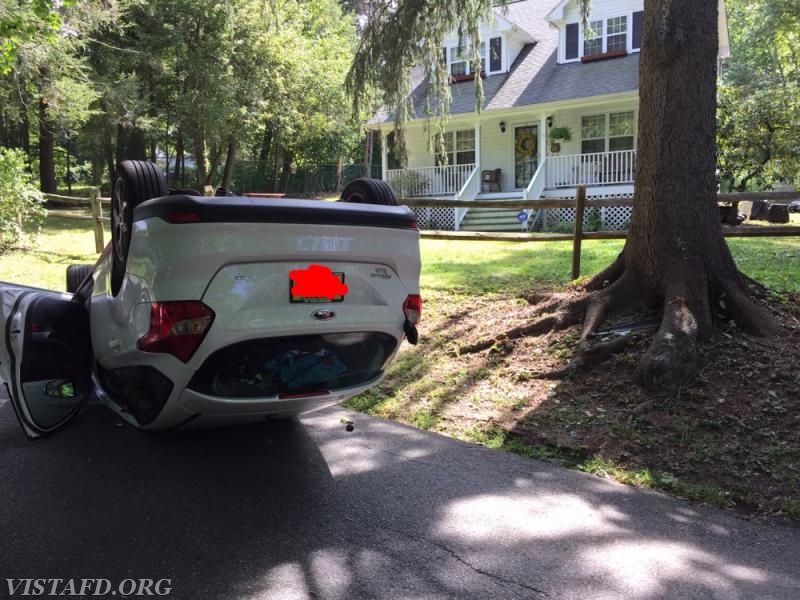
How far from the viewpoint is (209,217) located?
3.10 meters

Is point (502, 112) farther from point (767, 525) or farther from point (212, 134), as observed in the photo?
point (767, 525)

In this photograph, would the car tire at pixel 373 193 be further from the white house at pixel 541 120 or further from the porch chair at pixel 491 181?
the porch chair at pixel 491 181

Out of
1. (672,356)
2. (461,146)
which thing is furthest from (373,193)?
(461,146)

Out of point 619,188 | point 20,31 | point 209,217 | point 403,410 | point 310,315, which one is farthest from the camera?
point 619,188

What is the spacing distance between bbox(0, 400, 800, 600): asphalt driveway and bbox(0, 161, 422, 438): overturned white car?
17.1 inches

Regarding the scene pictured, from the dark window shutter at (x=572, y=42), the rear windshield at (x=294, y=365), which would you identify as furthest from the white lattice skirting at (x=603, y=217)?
the rear windshield at (x=294, y=365)

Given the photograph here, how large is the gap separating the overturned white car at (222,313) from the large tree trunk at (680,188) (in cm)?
257

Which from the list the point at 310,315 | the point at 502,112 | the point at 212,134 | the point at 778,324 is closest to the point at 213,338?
the point at 310,315

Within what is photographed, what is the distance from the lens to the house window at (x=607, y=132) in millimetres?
20734

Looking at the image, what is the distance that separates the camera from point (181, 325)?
3111 millimetres

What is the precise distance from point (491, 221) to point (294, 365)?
55.2ft

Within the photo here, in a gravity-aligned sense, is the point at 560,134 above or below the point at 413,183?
above

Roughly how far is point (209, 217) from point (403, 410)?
2857 millimetres

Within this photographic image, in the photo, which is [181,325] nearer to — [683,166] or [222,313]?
[222,313]
